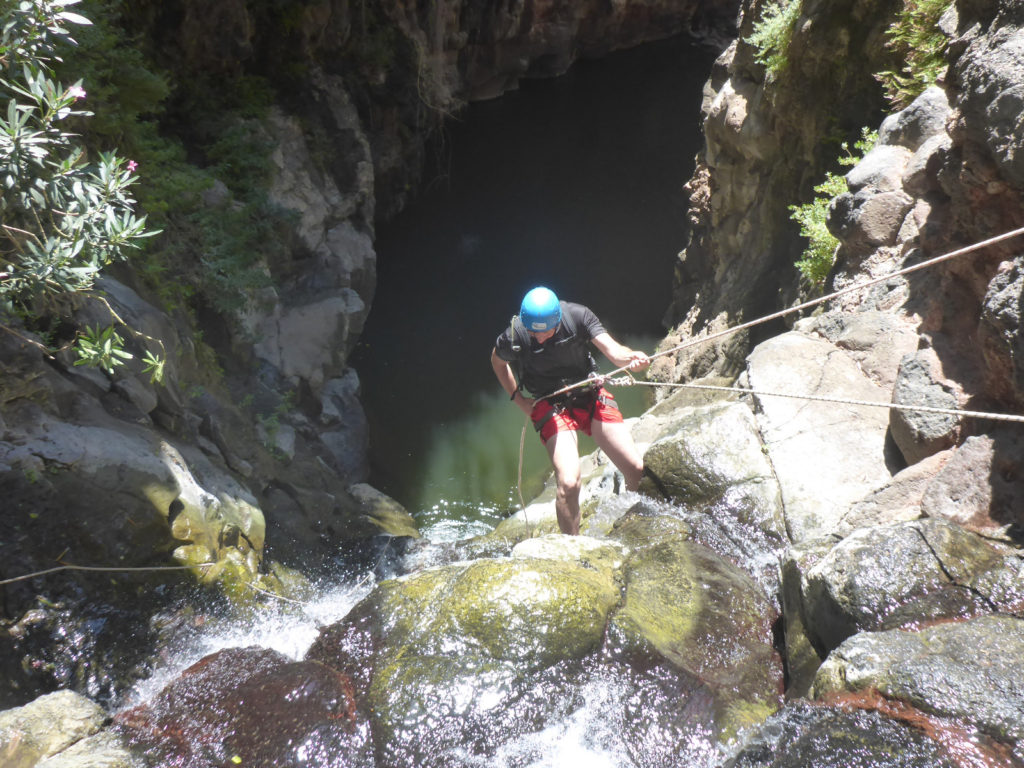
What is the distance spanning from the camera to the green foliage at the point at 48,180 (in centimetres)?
341

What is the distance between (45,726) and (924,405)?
5.48 m

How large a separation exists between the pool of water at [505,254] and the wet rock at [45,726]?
5917 mm

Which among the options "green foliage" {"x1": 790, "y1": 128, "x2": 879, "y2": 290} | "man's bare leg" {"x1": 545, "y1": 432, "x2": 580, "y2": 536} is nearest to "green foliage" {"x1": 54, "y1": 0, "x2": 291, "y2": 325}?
"man's bare leg" {"x1": 545, "y1": 432, "x2": 580, "y2": 536}

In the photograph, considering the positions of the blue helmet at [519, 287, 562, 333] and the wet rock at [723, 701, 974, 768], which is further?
the blue helmet at [519, 287, 562, 333]

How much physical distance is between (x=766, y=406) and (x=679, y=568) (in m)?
1.81

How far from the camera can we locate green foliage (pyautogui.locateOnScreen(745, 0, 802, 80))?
311 inches

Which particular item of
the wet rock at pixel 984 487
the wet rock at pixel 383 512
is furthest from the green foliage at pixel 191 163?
the wet rock at pixel 984 487

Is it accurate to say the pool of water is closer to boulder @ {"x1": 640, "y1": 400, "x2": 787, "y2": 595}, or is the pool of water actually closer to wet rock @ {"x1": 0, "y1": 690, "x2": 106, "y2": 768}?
boulder @ {"x1": 640, "y1": 400, "x2": 787, "y2": 595}

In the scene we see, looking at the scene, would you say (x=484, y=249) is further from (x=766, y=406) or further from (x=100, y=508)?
(x=100, y=508)

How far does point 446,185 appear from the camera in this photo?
744 inches

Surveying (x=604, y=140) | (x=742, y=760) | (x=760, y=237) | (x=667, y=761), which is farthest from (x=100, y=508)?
(x=604, y=140)

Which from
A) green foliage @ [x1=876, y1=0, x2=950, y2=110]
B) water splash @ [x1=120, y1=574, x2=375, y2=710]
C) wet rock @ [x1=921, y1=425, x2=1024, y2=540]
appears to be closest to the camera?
wet rock @ [x1=921, y1=425, x2=1024, y2=540]

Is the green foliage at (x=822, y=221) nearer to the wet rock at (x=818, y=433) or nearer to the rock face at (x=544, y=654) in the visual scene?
the wet rock at (x=818, y=433)

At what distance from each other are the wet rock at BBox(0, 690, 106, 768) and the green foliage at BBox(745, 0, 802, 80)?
8555 mm
